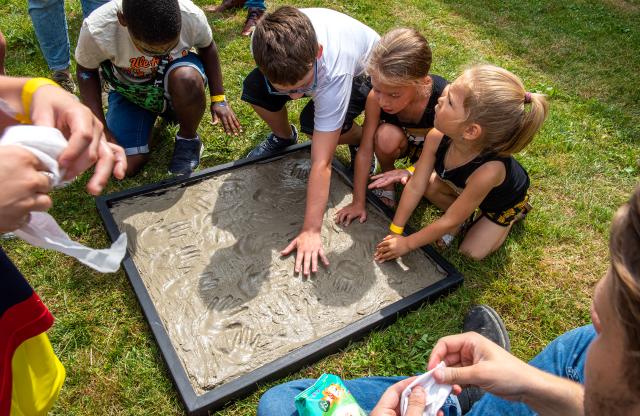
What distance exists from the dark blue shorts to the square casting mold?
1.34ft

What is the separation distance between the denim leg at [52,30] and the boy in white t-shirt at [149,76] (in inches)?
26.6

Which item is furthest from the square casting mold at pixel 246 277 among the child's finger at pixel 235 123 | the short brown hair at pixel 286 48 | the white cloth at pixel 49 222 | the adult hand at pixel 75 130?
Result: the adult hand at pixel 75 130

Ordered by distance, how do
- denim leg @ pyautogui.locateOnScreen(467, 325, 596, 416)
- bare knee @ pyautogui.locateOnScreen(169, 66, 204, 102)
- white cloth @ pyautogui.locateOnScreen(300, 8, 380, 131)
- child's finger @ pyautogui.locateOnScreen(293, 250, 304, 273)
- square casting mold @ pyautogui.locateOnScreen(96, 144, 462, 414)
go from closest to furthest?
denim leg @ pyautogui.locateOnScreen(467, 325, 596, 416), square casting mold @ pyautogui.locateOnScreen(96, 144, 462, 414), child's finger @ pyautogui.locateOnScreen(293, 250, 304, 273), white cloth @ pyautogui.locateOnScreen(300, 8, 380, 131), bare knee @ pyautogui.locateOnScreen(169, 66, 204, 102)

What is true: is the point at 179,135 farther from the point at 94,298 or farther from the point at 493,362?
the point at 493,362

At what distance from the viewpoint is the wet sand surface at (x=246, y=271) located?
2.00 meters

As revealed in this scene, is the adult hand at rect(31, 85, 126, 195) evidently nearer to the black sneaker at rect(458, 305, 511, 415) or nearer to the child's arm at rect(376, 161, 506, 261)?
the child's arm at rect(376, 161, 506, 261)

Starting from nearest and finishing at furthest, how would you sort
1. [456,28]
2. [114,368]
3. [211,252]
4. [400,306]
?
[114,368] < [400,306] < [211,252] < [456,28]

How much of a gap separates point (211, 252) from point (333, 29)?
138cm

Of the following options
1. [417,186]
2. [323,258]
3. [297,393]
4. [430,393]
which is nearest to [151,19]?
[323,258]

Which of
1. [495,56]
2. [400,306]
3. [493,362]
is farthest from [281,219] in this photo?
[495,56]

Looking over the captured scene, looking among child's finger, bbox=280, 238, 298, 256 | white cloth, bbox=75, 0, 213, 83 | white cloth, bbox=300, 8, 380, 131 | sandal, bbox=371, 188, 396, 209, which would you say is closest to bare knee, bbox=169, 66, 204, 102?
white cloth, bbox=75, 0, 213, 83

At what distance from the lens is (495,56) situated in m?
4.54

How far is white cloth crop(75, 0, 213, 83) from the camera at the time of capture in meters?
2.52

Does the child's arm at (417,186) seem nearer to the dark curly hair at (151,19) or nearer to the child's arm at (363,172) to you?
the child's arm at (363,172)
